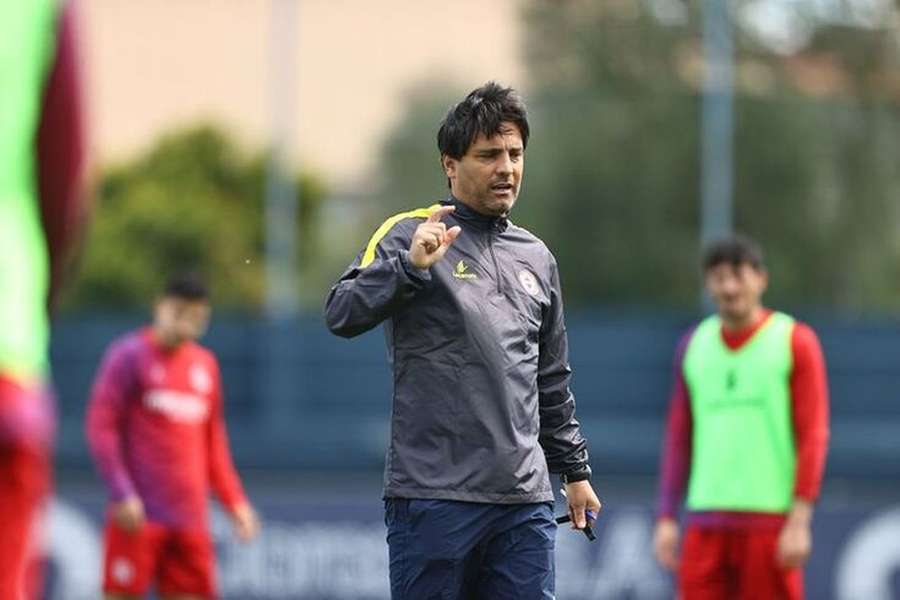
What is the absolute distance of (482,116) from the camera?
5504 mm

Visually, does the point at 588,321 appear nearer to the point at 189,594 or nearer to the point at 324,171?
the point at 189,594

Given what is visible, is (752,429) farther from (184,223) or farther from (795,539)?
(184,223)

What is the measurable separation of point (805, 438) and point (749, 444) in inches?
8.8

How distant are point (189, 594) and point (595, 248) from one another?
540 inches

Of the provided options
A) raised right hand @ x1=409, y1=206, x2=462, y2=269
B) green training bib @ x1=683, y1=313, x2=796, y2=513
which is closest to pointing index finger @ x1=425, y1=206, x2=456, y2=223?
raised right hand @ x1=409, y1=206, x2=462, y2=269

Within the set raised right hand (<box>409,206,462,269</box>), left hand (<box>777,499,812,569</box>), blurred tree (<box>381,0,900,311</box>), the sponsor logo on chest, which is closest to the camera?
raised right hand (<box>409,206,462,269</box>)

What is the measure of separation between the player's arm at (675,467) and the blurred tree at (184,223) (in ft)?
72.0

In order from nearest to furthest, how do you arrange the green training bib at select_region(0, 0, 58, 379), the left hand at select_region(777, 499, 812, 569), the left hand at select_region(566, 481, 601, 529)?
the green training bib at select_region(0, 0, 58, 379) < the left hand at select_region(566, 481, 601, 529) < the left hand at select_region(777, 499, 812, 569)

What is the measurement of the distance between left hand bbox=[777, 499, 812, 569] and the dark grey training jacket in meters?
2.65

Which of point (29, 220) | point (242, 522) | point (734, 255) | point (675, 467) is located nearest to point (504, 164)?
point (29, 220)

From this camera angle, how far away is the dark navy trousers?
5500 mm

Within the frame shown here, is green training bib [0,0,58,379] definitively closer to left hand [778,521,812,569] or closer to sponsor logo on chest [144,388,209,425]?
left hand [778,521,812,569]

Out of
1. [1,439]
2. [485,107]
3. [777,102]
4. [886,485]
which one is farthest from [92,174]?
[777,102]

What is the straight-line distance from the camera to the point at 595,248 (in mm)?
24000
